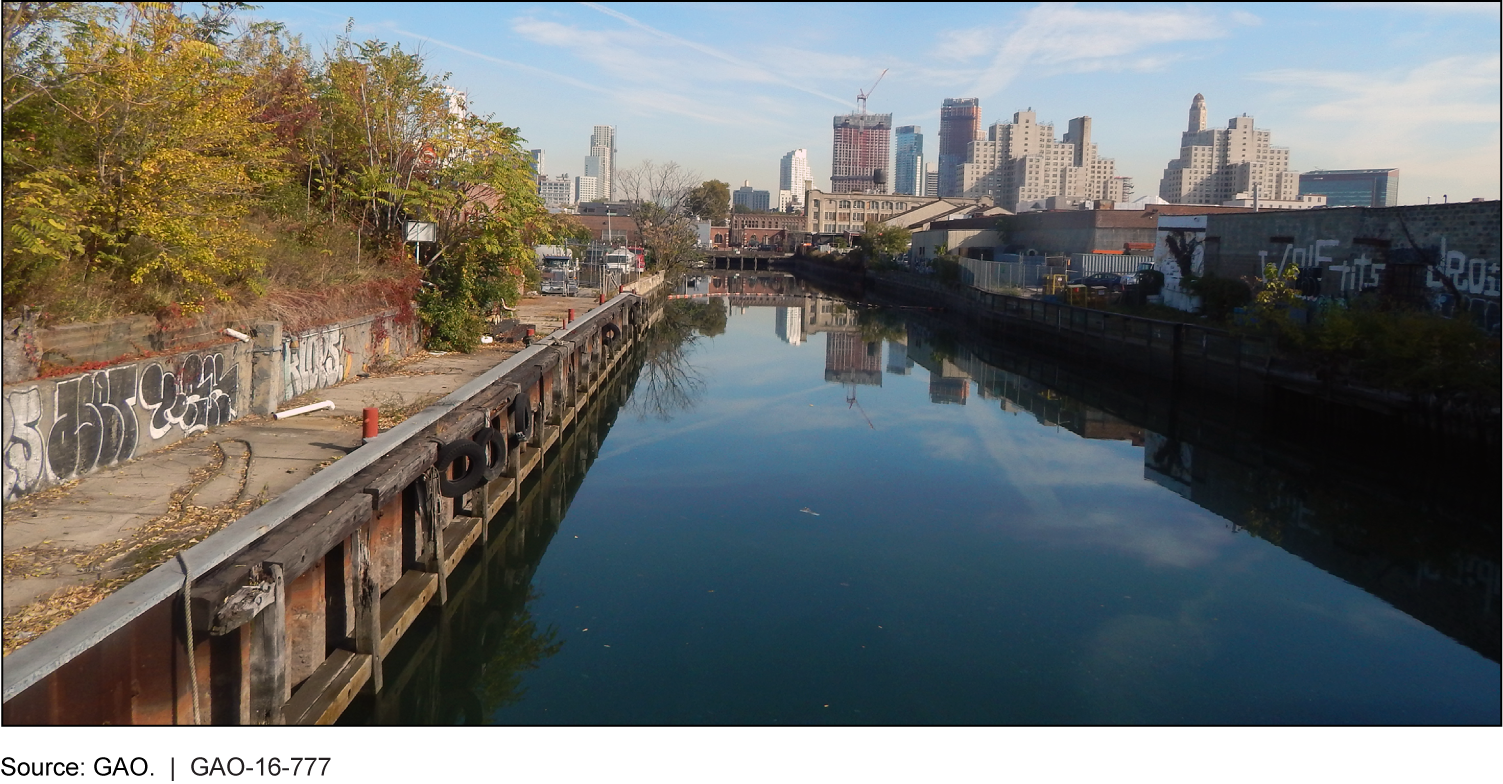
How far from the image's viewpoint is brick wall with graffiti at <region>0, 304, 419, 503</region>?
10.8 meters

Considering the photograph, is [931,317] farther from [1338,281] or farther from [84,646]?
[84,646]

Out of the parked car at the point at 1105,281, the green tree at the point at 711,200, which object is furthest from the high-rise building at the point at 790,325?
the green tree at the point at 711,200

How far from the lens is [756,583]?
15.5 meters

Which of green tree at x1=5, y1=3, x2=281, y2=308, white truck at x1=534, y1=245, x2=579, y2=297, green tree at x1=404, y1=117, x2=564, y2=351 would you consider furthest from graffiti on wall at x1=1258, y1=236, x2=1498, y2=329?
green tree at x1=5, y1=3, x2=281, y2=308

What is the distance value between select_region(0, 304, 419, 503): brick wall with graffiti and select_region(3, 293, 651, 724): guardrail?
2.11 m

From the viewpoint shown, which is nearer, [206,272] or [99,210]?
[99,210]

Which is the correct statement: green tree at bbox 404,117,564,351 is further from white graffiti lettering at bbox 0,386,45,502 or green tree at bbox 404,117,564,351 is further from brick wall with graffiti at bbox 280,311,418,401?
white graffiti lettering at bbox 0,386,45,502

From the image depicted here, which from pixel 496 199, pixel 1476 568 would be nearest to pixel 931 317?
pixel 496 199

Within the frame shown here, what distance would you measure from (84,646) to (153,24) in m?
10.4

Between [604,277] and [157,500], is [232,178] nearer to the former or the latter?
[157,500]

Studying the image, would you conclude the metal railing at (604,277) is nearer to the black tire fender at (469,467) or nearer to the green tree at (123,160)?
the green tree at (123,160)

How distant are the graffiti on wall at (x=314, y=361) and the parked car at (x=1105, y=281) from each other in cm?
4010

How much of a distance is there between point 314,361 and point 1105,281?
4434 cm

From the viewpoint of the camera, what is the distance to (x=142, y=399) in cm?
1300
